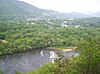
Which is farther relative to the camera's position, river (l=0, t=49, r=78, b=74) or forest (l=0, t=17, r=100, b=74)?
river (l=0, t=49, r=78, b=74)

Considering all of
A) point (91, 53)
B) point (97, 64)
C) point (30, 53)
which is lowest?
point (30, 53)

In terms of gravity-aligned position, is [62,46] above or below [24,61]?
below

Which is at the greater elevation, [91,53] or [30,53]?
[91,53]

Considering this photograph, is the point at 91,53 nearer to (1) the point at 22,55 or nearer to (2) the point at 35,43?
(1) the point at 22,55

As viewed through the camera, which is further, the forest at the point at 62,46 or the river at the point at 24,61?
the river at the point at 24,61

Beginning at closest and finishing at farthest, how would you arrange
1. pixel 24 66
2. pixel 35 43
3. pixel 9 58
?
pixel 24 66
pixel 9 58
pixel 35 43

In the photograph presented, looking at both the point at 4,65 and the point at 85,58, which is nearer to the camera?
the point at 85,58

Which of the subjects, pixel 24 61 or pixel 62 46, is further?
pixel 62 46

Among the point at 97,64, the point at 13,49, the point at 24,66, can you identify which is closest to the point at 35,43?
the point at 13,49
